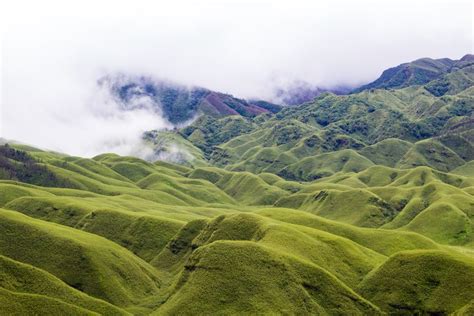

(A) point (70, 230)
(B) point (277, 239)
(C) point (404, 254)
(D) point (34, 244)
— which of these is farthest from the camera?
(A) point (70, 230)

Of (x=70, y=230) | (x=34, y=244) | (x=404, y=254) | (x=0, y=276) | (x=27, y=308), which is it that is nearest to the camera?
(x=27, y=308)

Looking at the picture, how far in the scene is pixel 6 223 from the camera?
18362 cm

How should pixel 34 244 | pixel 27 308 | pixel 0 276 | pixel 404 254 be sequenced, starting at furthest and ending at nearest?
pixel 34 244 < pixel 404 254 < pixel 0 276 < pixel 27 308

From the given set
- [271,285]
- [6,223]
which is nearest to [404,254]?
[271,285]

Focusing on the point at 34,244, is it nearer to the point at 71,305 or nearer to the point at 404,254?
the point at 71,305

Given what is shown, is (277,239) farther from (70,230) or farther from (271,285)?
(70,230)

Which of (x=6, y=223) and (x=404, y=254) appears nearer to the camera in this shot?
(x=404, y=254)

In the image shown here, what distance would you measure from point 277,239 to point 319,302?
1148 inches

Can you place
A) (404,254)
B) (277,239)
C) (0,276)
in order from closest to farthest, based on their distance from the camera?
(0,276)
(404,254)
(277,239)

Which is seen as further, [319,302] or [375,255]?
[375,255]

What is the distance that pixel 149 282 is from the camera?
7180 inches

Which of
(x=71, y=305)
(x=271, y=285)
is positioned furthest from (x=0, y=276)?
(x=271, y=285)

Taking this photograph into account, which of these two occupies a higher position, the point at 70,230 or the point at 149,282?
the point at 70,230

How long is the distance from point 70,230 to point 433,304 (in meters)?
125
